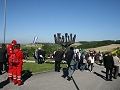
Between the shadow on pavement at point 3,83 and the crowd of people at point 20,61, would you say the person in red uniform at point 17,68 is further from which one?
the shadow on pavement at point 3,83

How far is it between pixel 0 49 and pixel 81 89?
5686 millimetres

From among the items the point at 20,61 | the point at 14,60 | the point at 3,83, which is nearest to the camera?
the point at 14,60

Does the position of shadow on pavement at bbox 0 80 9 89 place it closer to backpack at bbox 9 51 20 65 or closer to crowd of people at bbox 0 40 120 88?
crowd of people at bbox 0 40 120 88

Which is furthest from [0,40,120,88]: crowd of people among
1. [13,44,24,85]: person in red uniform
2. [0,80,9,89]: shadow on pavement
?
[0,80,9,89]: shadow on pavement

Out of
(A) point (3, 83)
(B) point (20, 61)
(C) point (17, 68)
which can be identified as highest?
(B) point (20, 61)

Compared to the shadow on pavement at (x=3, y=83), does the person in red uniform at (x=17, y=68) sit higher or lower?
higher

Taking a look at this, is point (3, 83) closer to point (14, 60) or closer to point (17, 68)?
point (17, 68)

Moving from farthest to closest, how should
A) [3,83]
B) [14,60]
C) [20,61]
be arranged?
[3,83], [20,61], [14,60]

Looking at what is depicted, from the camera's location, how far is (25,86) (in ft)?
29.1

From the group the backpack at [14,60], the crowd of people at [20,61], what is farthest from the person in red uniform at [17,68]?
the backpack at [14,60]

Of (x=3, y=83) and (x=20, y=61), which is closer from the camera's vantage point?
(x=20, y=61)

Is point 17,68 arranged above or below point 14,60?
below

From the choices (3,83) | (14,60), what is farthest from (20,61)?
(3,83)

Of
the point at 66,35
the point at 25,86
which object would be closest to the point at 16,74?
the point at 25,86
